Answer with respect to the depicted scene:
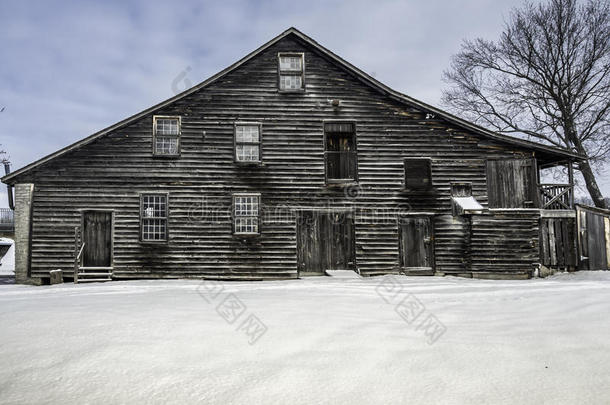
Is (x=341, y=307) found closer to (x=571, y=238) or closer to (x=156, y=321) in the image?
(x=156, y=321)

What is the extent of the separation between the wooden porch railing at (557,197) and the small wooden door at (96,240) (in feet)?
53.5

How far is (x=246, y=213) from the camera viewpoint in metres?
14.8

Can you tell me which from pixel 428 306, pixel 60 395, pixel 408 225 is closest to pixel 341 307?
pixel 428 306

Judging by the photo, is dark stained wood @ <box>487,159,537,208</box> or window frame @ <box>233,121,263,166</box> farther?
dark stained wood @ <box>487,159,537,208</box>

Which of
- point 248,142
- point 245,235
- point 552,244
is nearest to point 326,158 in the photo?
point 248,142

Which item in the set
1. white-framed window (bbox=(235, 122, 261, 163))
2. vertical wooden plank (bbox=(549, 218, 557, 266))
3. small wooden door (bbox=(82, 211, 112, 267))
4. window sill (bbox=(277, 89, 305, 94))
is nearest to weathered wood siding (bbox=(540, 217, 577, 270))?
vertical wooden plank (bbox=(549, 218, 557, 266))

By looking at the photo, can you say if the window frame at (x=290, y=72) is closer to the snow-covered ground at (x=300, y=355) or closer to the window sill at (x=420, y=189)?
the window sill at (x=420, y=189)

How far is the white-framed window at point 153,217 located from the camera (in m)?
14.6

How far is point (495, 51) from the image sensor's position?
25812 mm

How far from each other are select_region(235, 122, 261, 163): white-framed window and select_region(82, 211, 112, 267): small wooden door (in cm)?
527

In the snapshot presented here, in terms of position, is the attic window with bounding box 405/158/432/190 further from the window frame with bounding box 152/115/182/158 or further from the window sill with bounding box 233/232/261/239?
the window frame with bounding box 152/115/182/158

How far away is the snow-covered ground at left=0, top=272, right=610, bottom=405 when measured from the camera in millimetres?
3066

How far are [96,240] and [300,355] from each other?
511 inches

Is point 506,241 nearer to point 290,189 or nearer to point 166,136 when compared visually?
point 290,189
